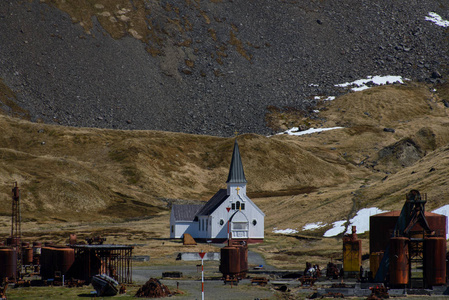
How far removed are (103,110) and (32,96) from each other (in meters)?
19.0

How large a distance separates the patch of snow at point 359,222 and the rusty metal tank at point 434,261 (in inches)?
1390

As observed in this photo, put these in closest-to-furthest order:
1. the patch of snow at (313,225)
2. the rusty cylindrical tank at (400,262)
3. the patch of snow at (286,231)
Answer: the rusty cylindrical tank at (400,262)
the patch of snow at (313,225)
the patch of snow at (286,231)

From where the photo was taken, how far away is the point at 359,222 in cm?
8494

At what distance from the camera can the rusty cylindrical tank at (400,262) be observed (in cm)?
4678

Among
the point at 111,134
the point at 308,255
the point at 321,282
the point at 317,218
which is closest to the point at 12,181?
the point at 111,134

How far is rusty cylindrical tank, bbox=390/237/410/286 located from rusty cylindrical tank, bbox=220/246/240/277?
12876 mm

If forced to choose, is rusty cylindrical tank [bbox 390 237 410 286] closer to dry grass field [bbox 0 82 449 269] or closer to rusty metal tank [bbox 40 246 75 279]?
dry grass field [bbox 0 82 449 269]

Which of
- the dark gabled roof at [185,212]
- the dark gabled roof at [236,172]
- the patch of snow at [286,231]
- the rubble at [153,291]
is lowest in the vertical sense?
the rubble at [153,291]

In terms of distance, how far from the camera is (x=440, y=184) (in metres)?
85.6

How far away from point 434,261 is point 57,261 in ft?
88.8

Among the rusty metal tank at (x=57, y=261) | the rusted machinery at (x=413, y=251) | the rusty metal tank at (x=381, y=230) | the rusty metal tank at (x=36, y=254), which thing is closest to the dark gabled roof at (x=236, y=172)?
the rusty metal tank at (x=36, y=254)

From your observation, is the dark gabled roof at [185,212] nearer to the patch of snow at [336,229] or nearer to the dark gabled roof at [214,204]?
the dark gabled roof at [214,204]

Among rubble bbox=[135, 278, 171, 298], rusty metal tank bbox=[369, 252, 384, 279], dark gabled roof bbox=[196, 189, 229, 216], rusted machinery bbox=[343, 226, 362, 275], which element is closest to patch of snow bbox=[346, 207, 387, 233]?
dark gabled roof bbox=[196, 189, 229, 216]

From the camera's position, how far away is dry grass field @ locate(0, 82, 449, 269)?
90.4 meters
